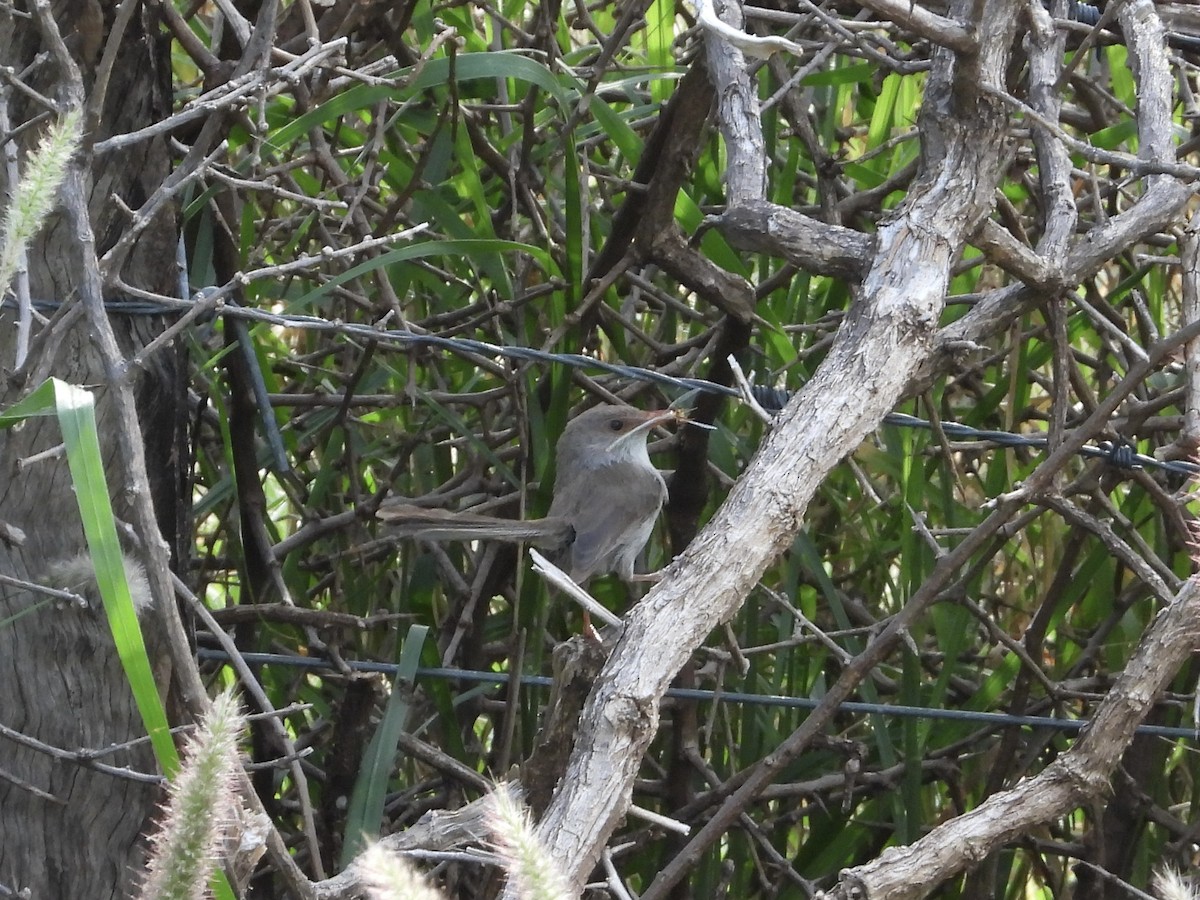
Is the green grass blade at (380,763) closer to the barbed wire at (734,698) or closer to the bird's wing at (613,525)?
the barbed wire at (734,698)

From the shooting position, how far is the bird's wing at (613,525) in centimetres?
347

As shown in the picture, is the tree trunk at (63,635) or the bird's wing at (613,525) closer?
the tree trunk at (63,635)

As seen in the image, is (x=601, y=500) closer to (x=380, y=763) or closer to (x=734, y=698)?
(x=734, y=698)

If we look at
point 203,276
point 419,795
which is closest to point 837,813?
point 419,795

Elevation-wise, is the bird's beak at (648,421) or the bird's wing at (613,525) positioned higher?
the bird's beak at (648,421)

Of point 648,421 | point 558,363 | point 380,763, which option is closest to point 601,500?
point 648,421

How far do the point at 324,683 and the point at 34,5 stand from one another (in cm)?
237

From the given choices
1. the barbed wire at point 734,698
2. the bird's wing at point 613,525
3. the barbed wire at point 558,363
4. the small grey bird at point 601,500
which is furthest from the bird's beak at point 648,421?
the barbed wire at point 734,698

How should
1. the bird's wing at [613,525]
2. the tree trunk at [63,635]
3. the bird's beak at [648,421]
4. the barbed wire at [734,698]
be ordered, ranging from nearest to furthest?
the tree trunk at [63,635] < the barbed wire at [734,698] < the bird's beak at [648,421] < the bird's wing at [613,525]

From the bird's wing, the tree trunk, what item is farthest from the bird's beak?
the tree trunk

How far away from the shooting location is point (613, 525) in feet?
11.6

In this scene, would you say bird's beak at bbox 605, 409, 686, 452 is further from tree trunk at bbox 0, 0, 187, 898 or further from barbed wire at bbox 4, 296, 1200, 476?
tree trunk at bbox 0, 0, 187, 898

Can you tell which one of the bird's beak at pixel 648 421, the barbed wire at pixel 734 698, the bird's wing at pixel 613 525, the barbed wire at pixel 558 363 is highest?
the barbed wire at pixel 558 363

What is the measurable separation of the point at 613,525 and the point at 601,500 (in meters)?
0.11
